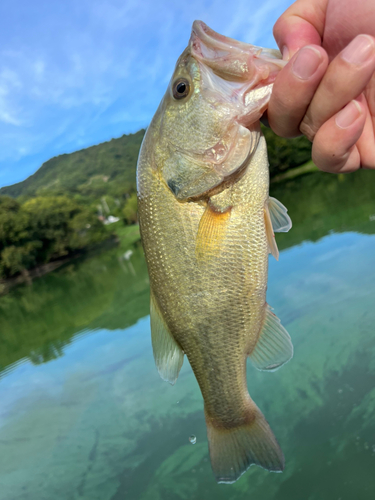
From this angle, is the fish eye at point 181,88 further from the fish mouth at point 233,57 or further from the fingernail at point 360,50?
the fingernail at point 360,50

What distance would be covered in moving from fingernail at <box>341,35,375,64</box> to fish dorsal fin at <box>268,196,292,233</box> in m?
0.85

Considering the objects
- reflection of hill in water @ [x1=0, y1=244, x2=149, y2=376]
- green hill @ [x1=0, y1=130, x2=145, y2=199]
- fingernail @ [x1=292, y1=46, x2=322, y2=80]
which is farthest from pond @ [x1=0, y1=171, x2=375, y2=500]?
green hill @ [x1=0, y1=130, x2=145, y2=199]

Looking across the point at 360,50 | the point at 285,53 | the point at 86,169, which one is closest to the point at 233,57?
the point at 285,53

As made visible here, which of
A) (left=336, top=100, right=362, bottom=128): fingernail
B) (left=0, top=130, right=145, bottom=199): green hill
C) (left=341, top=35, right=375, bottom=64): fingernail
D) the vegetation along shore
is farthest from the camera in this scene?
(left=0, top=130, right=145, bottom=199): green hill

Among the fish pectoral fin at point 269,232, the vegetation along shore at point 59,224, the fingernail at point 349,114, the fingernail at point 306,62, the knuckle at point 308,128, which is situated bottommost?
the fish pectoral fin at point 269,232

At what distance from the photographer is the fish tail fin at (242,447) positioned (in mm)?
2205

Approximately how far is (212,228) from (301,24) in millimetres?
1320

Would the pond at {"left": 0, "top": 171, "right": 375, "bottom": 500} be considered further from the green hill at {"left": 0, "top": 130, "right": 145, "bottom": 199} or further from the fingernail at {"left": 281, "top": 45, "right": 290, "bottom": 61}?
the green hill at {"left": 0, "top": 130, "right": 145, "bottom": 199}

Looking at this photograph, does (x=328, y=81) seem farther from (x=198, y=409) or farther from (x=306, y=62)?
(x=198, y=409)

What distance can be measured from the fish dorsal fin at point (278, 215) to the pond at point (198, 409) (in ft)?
13.7

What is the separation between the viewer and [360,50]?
4.56 feet

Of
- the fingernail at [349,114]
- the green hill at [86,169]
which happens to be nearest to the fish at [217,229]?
the fingernail at [349,114]

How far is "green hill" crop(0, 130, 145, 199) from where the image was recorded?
154250mm

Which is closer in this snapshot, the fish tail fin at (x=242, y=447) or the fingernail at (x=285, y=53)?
the fingernail at (x=285, y=53)
